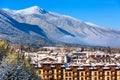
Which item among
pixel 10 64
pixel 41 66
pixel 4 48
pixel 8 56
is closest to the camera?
pixel 10 64

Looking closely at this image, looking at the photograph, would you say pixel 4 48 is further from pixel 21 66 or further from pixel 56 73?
pixel 56 73

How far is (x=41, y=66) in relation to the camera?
107 ft

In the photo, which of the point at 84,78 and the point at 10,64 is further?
the point at 84,78

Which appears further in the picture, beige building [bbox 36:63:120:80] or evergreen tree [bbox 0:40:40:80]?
beige building [bbox 36:63:120:80]

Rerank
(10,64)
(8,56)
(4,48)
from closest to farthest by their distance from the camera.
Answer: (10,64) < (8,56) < (4,48)

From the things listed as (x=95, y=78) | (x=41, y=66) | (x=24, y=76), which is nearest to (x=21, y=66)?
(x=24, y=76)

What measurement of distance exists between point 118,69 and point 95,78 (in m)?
1.85

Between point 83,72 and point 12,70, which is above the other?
point 12,70

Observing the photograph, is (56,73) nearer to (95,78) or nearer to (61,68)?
(61,68)

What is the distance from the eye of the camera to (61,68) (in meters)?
33.9

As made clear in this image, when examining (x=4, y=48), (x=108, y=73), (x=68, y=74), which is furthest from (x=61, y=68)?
(x=4, y=48)

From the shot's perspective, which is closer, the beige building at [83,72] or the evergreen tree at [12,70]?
the evergreen tree at [12,70]

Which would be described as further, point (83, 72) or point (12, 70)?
point (83, 72)

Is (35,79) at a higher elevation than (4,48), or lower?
lower
